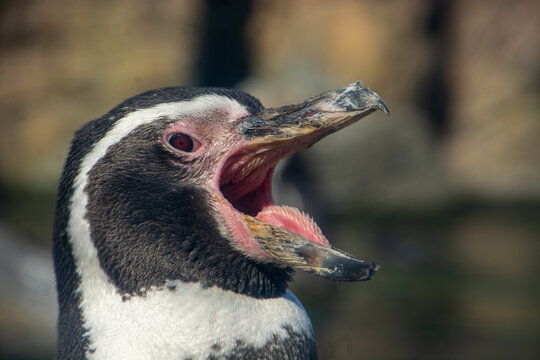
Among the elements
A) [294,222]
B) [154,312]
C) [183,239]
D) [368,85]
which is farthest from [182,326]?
[368,85]

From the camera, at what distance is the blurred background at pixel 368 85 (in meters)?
6.54

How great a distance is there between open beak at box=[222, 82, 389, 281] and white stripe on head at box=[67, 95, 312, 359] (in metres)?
0.13

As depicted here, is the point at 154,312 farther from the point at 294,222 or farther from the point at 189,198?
the point at 294,222

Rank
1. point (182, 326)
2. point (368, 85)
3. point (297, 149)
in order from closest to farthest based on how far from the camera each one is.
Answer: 1. point (182, 326)
2. point (297, 149)
3. point (368, 85)

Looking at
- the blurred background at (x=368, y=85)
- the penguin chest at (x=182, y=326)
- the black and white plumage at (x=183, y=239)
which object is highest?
the blurred background at (x=368, y=85)

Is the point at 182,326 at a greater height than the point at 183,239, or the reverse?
the point at 183,239

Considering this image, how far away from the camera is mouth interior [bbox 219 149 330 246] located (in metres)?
1.45

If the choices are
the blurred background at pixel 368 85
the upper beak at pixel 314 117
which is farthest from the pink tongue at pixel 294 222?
the blurred background at pixel 368 85

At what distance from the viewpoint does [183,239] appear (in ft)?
4.51

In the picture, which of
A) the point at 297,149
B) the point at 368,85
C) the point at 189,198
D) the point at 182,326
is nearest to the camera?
the point at 182,326

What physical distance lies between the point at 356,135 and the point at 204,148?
6.27 meters

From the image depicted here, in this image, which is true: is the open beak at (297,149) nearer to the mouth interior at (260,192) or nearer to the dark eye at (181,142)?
the mouth interior at (260,192)

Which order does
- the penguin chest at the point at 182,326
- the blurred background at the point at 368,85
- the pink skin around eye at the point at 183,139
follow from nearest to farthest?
1. the penguin chest at the point at 182,326
2. the pink skin around eye at the point at 183,139
3. the blurred background at the point at 368,85

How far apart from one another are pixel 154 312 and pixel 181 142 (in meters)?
0.35
